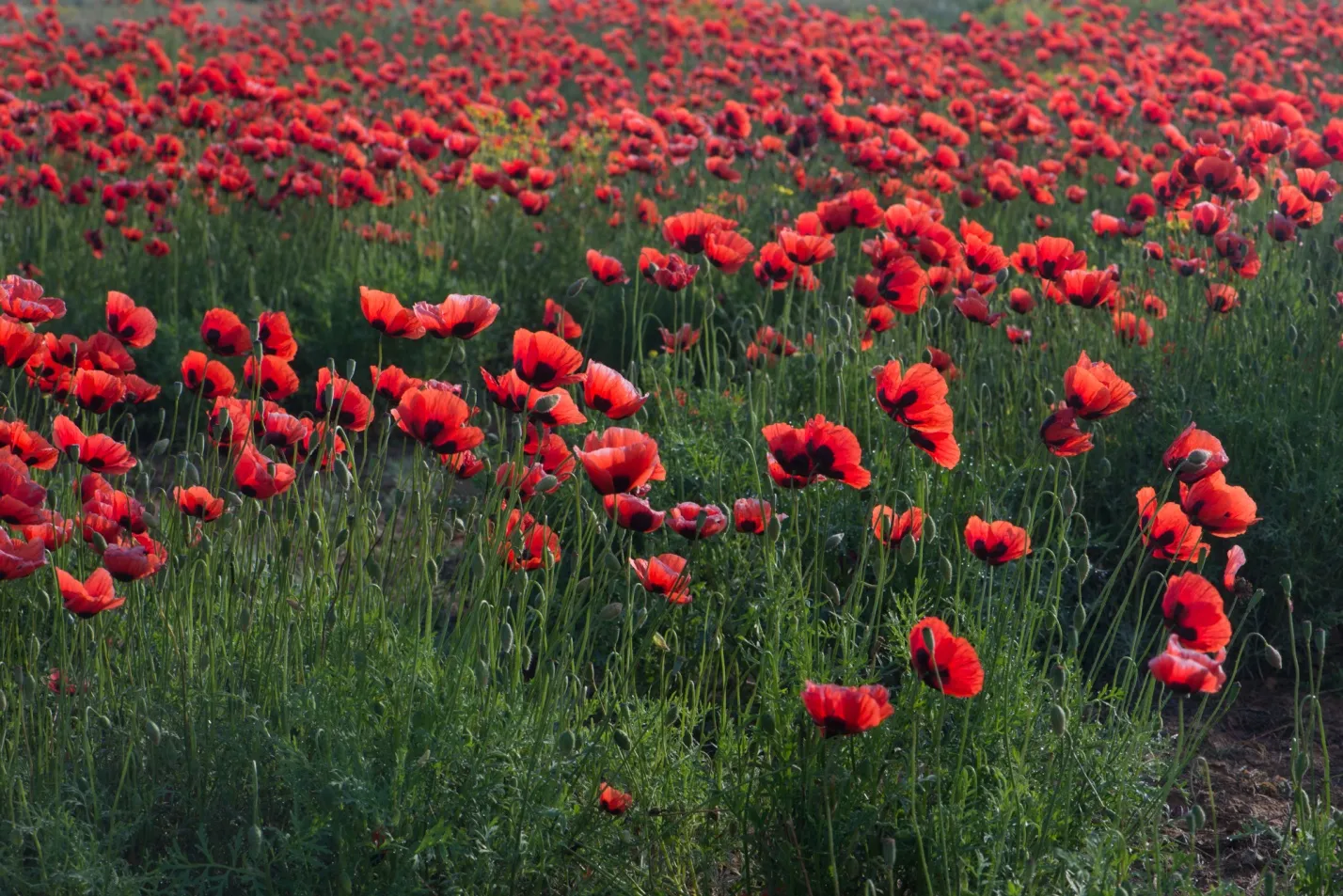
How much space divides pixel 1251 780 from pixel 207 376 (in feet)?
7.01

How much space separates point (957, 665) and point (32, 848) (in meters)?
1.37

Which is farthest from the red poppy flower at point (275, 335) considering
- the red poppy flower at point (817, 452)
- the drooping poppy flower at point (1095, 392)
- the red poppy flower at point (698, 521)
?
the drooping poppy flower at point (1095, 392)

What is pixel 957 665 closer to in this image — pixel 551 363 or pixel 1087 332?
pixel 551 363

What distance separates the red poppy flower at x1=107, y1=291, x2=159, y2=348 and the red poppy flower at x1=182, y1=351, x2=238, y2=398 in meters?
0.17

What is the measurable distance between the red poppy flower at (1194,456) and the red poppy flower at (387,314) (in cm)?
128

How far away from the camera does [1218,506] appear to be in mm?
2107

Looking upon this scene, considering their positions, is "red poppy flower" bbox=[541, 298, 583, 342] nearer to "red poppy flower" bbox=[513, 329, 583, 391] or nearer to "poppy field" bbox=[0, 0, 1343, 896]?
"poppy field" bbox=[0, 0, 1343, 896]

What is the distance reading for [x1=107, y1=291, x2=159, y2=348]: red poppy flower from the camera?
8.97 feet

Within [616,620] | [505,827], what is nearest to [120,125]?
[616,620]

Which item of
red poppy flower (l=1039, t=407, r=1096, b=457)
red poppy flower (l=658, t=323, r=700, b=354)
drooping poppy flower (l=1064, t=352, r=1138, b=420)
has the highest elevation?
drooping poppy flower (l=1064, t=352, r=1138, b=420)

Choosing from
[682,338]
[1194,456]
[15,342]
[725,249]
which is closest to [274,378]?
[15,342]

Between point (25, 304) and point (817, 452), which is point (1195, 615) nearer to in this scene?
point (817, 452)

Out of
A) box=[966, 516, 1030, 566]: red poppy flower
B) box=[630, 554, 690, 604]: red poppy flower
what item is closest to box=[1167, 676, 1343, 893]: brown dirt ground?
box=[966, 516, 1030, 566]: red poppy flower

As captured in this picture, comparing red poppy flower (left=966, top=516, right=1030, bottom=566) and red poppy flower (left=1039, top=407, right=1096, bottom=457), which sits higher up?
red poppy flower (left=1039, top=407, right=1096, bottom=457)
